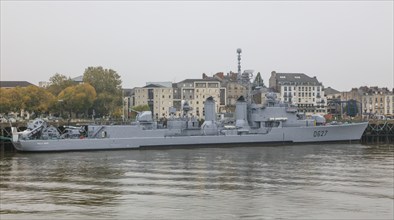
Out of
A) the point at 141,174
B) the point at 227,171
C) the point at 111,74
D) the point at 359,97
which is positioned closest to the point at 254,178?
the point at 227,171

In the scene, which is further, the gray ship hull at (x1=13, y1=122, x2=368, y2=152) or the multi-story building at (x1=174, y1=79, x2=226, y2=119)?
the multi-story building at (x1=174, y1=79, x2=226, y2=119)

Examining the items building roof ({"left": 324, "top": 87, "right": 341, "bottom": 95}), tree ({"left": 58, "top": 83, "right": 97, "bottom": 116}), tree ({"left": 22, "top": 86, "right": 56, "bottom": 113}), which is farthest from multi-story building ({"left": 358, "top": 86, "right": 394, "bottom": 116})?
tree ({"left": 22, "top": 86, "right": 56, "bottom": 113})

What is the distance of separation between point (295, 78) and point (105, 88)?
42560mm

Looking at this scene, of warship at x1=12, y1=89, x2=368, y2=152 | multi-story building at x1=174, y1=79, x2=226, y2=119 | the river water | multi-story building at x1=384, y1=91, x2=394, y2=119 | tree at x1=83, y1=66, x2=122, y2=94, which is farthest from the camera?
multi-story building at x1=384, y1=91, x2=394, y2=119

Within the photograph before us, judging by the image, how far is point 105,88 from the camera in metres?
83.0

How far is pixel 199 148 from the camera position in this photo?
47.8m

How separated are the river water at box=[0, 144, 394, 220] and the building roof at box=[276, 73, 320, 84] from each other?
66467 mm

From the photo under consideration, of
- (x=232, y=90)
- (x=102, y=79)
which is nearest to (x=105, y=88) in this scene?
(x=102, y=79)

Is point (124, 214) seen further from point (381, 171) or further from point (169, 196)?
point (381, 171)

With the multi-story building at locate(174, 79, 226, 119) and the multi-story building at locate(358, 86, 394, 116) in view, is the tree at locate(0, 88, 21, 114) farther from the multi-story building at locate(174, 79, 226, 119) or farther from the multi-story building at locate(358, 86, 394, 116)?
the multi-story building at locate(358, 86, 394, 116)

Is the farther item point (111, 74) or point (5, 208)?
point (111, 74)

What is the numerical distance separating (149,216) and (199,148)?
99.5 feet

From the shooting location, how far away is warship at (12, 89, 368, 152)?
1781 inches

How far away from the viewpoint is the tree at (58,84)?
81.8 meters
